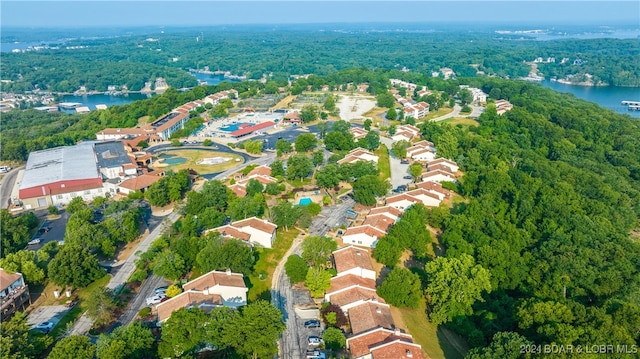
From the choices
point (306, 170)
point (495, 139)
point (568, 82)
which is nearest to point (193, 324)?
point (306, 170)

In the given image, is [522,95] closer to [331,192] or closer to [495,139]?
[495,139]

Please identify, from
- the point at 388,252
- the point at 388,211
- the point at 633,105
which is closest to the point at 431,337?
the point at 388,252

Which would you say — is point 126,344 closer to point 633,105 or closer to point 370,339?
point 370,339

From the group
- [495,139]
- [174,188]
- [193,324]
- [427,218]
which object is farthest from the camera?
[495,139]

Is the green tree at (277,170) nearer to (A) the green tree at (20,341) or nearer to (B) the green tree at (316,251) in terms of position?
(B) the green tree at (316,251)

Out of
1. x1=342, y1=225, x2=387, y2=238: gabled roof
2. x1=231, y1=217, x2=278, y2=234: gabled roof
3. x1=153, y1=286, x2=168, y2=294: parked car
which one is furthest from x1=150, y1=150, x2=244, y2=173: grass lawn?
x1=153, y1=286, x2=168, y2=294: parked car

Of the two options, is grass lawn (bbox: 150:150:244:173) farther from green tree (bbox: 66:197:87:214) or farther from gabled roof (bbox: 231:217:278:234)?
gabled roof (bbox: 231:217:278:234)

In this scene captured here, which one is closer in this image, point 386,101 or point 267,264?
point 267,264
